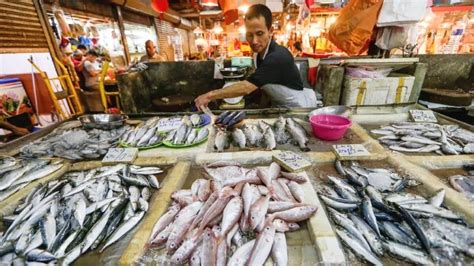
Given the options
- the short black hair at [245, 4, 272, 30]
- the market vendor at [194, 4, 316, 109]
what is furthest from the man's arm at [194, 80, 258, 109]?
the short black hair at [245, 4, 272, 30]

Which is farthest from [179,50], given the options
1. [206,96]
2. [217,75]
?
[206,96]

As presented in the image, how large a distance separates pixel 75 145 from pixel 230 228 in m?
2.09

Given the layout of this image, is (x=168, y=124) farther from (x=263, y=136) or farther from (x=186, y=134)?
(x=263, y=136)

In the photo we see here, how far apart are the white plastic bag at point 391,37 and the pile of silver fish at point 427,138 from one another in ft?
8.55

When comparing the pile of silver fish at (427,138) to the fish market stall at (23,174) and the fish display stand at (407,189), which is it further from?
the fish market stall at (23,174)

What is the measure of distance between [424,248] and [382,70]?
3.84 meters

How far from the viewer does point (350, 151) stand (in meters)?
2.08

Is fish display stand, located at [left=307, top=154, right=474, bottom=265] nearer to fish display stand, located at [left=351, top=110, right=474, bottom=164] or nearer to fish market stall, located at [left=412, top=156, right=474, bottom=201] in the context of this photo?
fish market stall, located at [left=412, top=156, right=474, bottom=201]

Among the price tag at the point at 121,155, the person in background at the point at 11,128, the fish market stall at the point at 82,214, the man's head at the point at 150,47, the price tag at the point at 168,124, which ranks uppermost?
the man's head at the point at 150,47

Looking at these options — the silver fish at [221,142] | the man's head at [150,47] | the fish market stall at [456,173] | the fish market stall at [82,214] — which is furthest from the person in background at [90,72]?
the fish market stall at [456,173]

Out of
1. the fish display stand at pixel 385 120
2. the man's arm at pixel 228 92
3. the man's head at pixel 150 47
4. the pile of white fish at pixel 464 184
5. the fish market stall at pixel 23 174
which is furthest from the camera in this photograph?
the man's head at pixel 150 47

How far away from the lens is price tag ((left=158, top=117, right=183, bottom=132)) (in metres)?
2.67

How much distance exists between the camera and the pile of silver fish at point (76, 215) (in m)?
1.25

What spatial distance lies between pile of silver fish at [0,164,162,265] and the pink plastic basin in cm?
175
